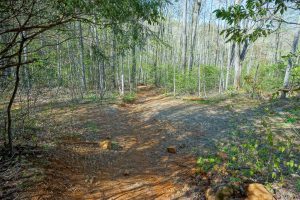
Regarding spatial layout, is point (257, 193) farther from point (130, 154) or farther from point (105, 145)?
point (105, 145)

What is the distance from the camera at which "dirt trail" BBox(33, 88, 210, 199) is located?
4.70 metres

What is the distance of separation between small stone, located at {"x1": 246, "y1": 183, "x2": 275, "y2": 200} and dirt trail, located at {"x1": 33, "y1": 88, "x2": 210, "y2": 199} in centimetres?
100

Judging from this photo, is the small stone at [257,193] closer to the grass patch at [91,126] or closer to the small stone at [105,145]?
the small stone at [105,145]

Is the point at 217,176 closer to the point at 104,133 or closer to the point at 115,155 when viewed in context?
the point at 115,155

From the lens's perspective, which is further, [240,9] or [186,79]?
[186,79]

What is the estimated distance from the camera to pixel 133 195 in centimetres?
471

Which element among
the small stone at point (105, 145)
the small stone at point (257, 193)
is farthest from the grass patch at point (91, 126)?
the small stone at point (257, 193)

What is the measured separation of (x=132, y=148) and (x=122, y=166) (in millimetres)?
1549

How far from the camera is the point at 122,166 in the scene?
20.6ft

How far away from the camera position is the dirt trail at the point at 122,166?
15.4ft

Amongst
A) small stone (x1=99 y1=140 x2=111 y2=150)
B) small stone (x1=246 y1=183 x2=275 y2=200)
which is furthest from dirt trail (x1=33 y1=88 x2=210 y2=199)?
small stone (x1=246 y1=183 x2=275 y2=200)

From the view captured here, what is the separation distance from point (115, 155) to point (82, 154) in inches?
38.6

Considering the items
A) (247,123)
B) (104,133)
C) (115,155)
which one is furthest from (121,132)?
(247,123)

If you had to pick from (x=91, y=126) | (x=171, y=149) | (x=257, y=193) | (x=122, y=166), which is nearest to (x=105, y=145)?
(x=122, y=166)
